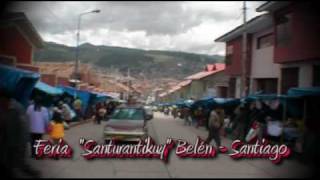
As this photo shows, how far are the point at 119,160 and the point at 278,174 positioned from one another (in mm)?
3472

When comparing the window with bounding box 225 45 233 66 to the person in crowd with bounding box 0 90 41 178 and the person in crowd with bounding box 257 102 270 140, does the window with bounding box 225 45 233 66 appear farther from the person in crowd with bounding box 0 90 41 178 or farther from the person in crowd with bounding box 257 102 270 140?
the person in crowd with bounding box 0 90 41 178

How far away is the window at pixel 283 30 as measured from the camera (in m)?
22.1

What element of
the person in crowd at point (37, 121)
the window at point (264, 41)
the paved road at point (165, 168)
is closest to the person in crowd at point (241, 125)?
the paved road at point (165, 168)

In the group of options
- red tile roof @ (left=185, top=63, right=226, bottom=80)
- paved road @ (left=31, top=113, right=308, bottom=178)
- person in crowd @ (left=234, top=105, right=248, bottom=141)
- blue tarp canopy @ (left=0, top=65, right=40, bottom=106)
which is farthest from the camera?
red tile roof @ (left=185, top=63, right=226, bottom=80)

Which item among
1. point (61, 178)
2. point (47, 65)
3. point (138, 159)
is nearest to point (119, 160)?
point (138, 159)

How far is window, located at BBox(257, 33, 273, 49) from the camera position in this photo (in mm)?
28203

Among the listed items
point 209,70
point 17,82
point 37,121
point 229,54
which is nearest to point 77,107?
point 229,54

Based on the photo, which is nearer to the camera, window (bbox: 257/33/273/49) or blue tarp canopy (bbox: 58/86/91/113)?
window (bbox: 257/33/273/49)

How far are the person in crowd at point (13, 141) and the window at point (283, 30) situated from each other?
14476 mm

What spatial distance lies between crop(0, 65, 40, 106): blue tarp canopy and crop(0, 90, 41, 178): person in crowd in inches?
231

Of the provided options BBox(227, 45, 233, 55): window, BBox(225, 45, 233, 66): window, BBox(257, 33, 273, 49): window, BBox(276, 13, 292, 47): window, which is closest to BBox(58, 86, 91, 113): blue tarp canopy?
BBox(225, 45, 233, 66): window

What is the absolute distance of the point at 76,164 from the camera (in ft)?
37.3

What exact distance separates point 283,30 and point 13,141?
53.5ft

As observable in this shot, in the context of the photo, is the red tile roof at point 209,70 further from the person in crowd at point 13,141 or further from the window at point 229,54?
the person in crowd at point 13,141
